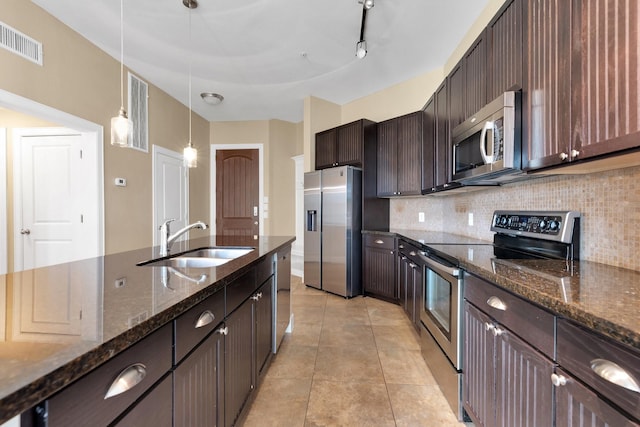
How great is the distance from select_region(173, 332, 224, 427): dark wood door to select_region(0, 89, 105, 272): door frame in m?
2.62

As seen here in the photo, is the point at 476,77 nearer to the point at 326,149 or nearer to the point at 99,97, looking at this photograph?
the point at 326,149

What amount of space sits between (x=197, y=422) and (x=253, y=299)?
26.3 inches

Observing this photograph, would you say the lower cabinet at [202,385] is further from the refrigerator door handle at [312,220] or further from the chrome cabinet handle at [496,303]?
the refrigerator door handle at [312,220]

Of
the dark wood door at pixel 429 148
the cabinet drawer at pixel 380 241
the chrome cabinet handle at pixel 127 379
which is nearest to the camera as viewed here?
the chrome cabinet handle at pixel 127 379

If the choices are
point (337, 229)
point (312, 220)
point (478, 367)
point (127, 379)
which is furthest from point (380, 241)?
point (127, 379)

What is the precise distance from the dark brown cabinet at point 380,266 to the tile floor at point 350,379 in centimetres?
48

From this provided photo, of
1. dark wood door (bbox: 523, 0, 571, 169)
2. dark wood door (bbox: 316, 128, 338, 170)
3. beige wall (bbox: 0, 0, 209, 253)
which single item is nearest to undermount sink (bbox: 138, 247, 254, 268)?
dark wood door (bbox: 523, 0, 571, 169)

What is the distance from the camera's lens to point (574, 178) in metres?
1.49

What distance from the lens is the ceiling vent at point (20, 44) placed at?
2.13 metres

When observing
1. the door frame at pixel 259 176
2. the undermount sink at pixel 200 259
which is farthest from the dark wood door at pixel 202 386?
the door frame at pixel 259 176

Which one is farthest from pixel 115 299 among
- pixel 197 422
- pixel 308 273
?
pixel 308 273

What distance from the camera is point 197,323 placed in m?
0.98

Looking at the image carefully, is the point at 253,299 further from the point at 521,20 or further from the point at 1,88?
the point at 1,88

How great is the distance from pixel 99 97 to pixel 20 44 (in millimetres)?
768
